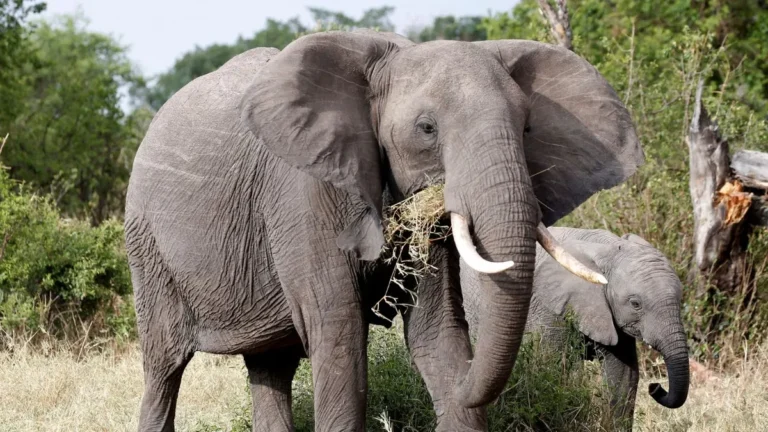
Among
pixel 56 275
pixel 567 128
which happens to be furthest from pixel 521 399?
pixel 56 275

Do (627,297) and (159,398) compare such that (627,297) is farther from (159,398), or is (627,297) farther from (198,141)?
(198,141)

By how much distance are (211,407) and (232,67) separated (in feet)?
8.85

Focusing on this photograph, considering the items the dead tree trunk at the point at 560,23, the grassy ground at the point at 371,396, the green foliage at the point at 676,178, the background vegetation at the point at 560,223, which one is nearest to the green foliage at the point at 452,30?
the background vegetation at the point at 560,223

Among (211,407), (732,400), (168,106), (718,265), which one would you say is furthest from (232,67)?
(718,265)

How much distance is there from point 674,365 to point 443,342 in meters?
2.38

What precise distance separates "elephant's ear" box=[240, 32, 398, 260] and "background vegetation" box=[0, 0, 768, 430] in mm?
1881

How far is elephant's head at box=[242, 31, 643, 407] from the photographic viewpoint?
397 centimetres

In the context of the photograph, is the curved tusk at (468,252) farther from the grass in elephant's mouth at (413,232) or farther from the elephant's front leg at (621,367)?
the elephant's front leg at (621,367)

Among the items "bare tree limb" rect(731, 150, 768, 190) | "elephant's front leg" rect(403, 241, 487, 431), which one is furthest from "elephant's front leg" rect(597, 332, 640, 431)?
"elephant's front leg" rect(403, 241, 487, 431)

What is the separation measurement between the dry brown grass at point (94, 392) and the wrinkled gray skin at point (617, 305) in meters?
1.73

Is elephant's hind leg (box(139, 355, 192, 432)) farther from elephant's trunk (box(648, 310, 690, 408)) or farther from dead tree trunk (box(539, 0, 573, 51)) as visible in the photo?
dead tree trunk (box(539, 0, 573, 51))

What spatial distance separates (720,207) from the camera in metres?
8.36

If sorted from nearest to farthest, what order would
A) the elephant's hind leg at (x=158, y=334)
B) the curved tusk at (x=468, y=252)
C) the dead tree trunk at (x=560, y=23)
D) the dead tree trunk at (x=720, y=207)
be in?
the curved tusk at (x=468, y=252), the elephant's hind leg at (x=158, y=334), the dead tree trunk at (x=720, y=207), the dead tree trunk at (x=560, y=23)

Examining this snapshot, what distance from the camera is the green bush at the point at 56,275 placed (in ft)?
29.9
